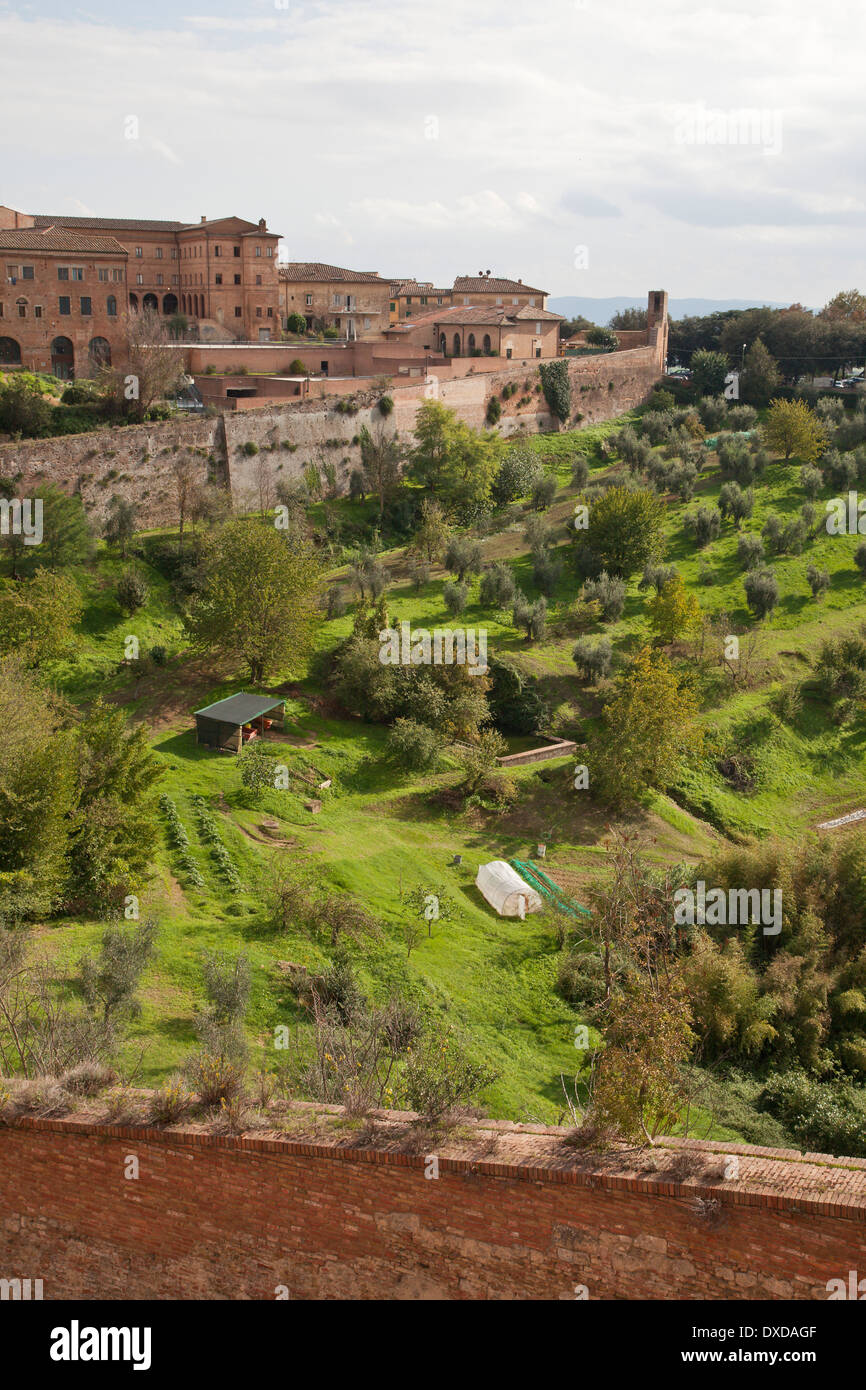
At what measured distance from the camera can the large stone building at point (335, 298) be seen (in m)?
64.3

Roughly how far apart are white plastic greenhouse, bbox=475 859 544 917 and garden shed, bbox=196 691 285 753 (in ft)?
27.6

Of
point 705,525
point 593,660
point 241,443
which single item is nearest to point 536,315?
point 705,525

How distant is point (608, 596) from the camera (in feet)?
134

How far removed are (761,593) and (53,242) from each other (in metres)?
35.1

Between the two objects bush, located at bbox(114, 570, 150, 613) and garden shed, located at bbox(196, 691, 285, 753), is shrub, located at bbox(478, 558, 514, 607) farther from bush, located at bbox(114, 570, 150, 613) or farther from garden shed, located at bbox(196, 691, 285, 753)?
bush, located at bbox(114, 570, 150, 613)

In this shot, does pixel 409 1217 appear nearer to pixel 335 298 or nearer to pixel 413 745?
pixel 413 745

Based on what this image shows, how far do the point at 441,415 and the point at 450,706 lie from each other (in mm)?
20902

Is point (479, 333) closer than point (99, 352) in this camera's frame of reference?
No

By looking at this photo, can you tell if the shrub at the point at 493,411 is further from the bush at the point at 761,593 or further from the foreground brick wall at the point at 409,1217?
the foreground brick wall at the point at 409,1217

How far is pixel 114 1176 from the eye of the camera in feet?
39.9

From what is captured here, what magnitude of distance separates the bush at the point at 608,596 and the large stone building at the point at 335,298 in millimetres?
29679
